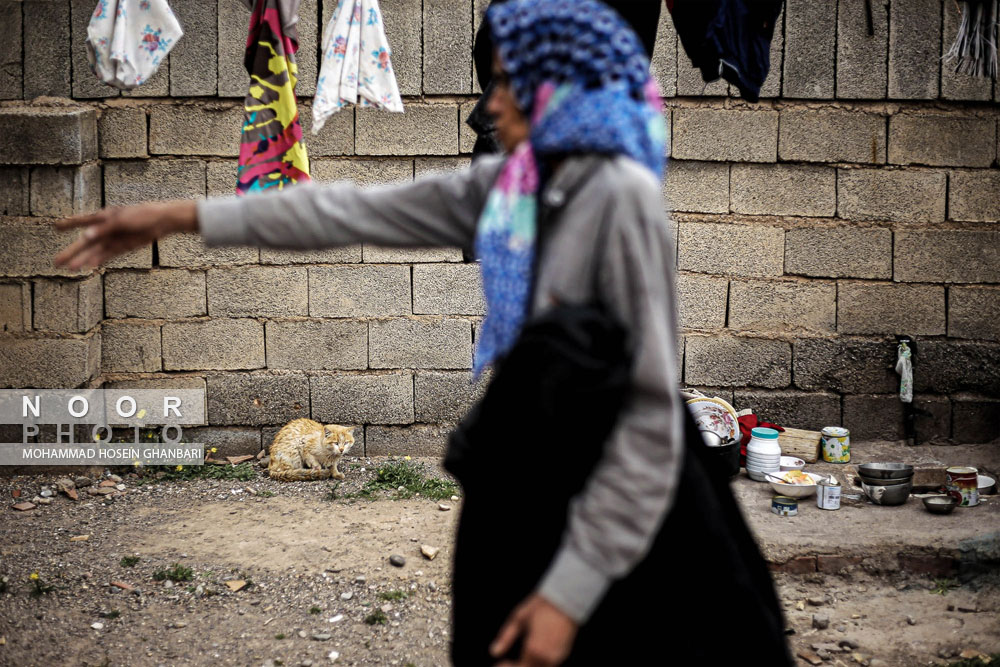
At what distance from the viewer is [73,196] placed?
19.2 feet

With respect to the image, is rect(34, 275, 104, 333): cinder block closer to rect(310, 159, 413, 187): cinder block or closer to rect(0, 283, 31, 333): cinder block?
rect(0, 283, 31, 333): cinder block

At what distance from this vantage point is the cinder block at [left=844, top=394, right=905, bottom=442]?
6.32 meters

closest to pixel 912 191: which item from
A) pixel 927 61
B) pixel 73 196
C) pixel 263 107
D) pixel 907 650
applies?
pixel 927 61

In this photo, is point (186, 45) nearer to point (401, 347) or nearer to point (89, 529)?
point (401, 347)

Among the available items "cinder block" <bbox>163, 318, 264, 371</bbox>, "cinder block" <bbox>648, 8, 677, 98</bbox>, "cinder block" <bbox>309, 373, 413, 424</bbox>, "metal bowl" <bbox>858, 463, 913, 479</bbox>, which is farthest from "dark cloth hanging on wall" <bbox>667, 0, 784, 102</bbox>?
"cinder block" <bbox>163, 318, 264, 371</bbox>

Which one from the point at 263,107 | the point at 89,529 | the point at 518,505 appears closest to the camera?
the point at 518,505

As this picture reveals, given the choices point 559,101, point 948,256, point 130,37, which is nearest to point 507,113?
point 559,101

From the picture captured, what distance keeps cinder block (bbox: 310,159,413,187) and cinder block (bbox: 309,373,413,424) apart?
3.72 ft

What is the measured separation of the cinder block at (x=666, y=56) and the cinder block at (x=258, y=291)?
7.46 feet

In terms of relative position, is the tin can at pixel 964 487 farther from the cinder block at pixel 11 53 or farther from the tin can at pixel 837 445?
the cinder block at pixel 11 53

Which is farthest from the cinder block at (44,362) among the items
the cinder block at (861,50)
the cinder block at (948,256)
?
the cinder block at (948,256)

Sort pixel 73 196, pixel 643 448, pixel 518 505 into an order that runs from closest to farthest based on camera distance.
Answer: pixel 643 448
pixel 518 505
pixel 73 196

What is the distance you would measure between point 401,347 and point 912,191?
3.01m

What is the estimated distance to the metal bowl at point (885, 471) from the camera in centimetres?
557
